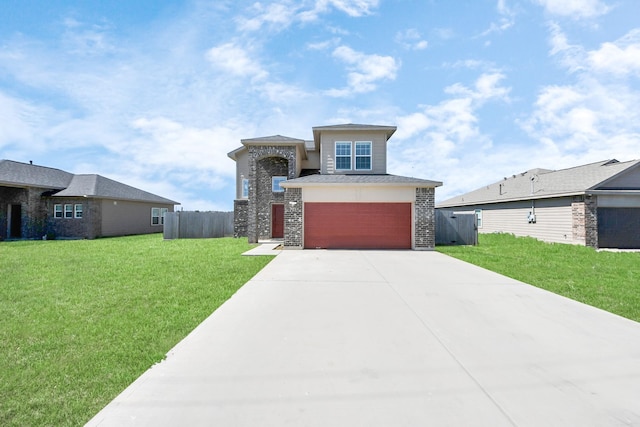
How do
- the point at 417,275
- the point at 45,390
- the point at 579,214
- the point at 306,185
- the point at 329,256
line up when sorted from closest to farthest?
the point at 45,390 < the point at 417,275 < the point at 329,256 < the point at 306,185 < the point at 579,214

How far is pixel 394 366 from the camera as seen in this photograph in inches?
124

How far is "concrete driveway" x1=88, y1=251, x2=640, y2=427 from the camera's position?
2445mm

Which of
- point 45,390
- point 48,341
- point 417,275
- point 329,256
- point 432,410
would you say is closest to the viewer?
point 432,410

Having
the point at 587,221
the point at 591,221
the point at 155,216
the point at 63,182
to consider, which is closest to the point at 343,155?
the point at 587,221

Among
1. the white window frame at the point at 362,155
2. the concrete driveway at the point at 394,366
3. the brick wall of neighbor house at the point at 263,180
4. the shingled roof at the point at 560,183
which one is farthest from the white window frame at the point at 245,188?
the shingled roof at the point at 560,183

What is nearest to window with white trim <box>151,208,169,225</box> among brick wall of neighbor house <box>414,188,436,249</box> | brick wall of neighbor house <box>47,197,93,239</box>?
brick wall of neighbor house <box>47,197,93,239</box>

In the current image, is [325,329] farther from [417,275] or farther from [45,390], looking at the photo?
[417,275]

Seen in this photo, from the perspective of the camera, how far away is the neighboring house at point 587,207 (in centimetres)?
1367

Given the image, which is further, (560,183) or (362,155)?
(560,183)

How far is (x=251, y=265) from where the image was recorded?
8906mm

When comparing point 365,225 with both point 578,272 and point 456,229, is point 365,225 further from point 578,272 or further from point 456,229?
point 578,272

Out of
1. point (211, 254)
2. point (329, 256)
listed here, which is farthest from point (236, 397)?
point (211, 254)

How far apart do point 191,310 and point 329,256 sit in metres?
6.43

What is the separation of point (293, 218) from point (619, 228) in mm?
16288
